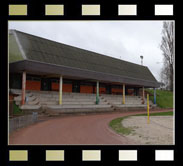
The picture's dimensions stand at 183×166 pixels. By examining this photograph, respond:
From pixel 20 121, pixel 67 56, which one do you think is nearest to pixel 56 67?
pixel 67 56

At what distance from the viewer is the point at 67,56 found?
26.1m

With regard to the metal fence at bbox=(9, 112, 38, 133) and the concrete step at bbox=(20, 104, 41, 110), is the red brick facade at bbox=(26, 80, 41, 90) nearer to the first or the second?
the concrete step at bbox=(20, 104, 41, 110)

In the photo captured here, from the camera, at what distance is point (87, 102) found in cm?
2533

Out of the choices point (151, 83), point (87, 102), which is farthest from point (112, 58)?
point (87, 102)

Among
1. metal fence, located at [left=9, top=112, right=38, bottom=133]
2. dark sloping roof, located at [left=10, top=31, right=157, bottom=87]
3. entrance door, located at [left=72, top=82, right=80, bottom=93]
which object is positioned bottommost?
metal fence, located at [left=9, top=112, right=38, bottom=133]

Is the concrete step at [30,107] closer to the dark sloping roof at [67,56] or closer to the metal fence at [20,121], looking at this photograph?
the metal fence at [20,121]

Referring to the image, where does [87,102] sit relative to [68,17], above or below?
below

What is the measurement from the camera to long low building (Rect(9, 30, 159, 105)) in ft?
65.9

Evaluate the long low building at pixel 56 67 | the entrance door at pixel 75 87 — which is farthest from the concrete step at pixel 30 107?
the entrance door at pixel 75 87

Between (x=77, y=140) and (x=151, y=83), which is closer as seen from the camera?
(x=77, y=140)

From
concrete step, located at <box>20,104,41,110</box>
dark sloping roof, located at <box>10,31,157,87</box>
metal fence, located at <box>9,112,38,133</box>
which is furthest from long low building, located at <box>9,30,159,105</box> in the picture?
metal fence, located at <box>9,112,38,133</box>

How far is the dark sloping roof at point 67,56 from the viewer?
2155cm
